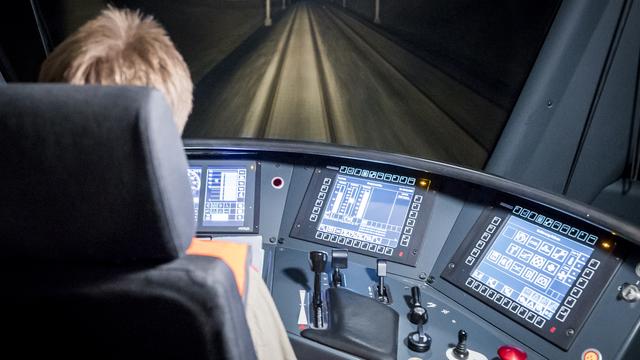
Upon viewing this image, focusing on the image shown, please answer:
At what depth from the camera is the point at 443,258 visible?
2086mm

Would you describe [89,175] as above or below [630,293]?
above

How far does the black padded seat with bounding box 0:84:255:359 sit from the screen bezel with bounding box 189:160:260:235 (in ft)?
4.44

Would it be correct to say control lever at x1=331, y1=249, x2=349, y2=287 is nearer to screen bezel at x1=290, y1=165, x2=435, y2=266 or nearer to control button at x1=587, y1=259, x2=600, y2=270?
screen bezel at x1=290, y1=165, x2=435, y2=266

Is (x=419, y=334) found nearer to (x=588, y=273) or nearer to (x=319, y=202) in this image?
(x=588, y=273)

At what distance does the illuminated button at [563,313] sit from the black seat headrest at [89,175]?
1.28 metres

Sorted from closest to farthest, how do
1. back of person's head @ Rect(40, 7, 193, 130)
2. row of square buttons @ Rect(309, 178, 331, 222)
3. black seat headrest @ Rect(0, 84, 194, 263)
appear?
black seat headrest @ Rect(0, 84, 194, 263) < back of person's head @ Rect(40, 7, 193, 130) < row of square buttons @ Rect(309, 178, 331, 222)

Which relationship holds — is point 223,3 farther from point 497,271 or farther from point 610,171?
point 497,271

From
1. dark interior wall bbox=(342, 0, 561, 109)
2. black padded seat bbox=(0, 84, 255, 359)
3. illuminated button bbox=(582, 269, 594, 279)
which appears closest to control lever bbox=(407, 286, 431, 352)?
illuminated button bbox=(582, 269, 594, 279)

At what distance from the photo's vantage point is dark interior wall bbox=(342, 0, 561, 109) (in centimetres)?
283

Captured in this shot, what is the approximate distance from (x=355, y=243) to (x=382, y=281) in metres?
0.25

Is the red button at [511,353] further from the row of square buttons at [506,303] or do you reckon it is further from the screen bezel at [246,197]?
the screen bezel at [246,197]

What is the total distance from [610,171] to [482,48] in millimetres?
1030

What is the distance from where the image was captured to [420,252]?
2.13 metres

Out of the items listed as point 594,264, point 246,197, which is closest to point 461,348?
point 594,264
